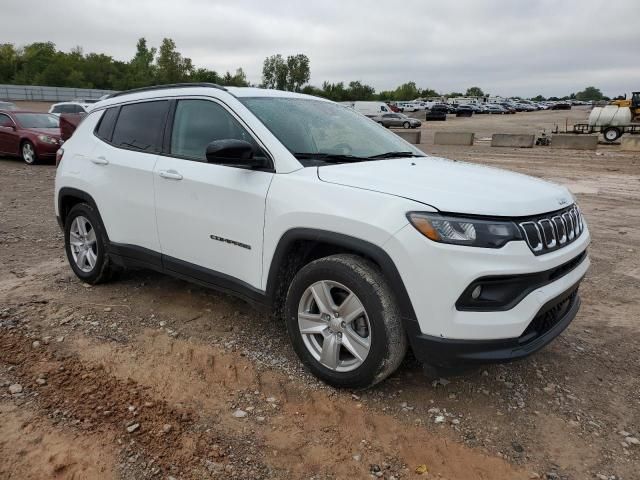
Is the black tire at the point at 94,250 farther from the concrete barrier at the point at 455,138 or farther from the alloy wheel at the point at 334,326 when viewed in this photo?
the concrete barrier at the point at 455,138

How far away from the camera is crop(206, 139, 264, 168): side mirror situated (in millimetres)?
3170

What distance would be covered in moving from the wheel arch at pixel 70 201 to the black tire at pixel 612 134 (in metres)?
25.7

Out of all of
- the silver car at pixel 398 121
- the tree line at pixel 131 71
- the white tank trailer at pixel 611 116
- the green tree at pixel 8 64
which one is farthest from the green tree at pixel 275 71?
the white tank trailer at pixel 611 116

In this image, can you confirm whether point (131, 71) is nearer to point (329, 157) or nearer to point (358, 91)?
point (358, 91)

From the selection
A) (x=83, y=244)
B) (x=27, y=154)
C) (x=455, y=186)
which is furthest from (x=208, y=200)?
(x=27, y=154)

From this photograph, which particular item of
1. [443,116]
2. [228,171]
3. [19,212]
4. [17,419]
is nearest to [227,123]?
[228,171]

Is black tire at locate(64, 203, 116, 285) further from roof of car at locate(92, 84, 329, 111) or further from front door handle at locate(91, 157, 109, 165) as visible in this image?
roof of car at locate(92, 84, 329, 111)

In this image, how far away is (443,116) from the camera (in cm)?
5503

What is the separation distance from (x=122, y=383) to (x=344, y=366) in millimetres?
1398

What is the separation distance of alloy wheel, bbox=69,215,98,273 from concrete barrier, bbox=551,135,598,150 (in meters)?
20.9

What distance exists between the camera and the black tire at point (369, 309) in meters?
2.82

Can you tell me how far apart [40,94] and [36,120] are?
53396 millimetres

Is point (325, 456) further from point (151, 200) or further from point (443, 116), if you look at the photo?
point (443, 116)

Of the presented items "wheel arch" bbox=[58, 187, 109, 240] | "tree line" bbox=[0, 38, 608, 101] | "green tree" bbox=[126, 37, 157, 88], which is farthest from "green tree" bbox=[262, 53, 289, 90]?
"wheel arch" bbox=[58, 187, 109, 240]
